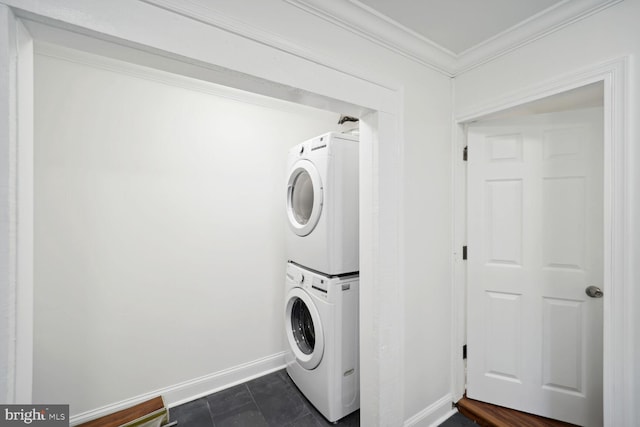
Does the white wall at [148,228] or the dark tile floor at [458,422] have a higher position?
the white wall at [148,228]

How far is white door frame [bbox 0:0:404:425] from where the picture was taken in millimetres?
731

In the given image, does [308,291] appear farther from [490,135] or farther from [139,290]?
[490,135]

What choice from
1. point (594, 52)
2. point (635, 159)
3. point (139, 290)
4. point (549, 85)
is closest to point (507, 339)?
point (635, 159)

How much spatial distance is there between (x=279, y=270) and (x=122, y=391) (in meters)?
1.30

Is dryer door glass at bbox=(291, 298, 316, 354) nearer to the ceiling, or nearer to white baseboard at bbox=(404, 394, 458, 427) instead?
white baseboard at bbox=(404, 394, 458, 427)

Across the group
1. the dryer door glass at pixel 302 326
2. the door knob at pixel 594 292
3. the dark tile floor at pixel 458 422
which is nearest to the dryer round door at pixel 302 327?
the dryer door glass at pixel 302 326

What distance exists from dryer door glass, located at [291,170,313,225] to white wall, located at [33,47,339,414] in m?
0.34

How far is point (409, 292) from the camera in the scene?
1.54 metres

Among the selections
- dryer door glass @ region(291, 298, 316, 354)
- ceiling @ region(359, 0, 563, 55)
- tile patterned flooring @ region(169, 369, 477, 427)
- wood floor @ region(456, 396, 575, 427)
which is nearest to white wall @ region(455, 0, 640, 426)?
ceiling @ region(359, 0, 563, 55)

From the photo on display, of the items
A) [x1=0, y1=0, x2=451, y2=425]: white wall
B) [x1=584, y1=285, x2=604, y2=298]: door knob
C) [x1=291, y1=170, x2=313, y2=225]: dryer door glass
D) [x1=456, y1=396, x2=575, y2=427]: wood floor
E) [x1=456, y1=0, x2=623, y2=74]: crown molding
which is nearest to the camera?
[x1=0, y1=0, x2=451, y2=425]: white wall

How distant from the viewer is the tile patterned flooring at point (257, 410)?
168 centimetres

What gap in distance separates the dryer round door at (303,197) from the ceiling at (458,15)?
3.07 feet

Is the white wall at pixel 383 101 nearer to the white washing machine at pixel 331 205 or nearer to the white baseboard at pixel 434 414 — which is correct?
the white baseboard at pixel 434 414

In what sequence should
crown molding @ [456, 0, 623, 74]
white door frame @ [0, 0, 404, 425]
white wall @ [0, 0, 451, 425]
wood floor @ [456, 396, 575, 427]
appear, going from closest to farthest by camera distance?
white door frame @ [0, 0, 404, 425]
white wall @ [0, 0, 451, 425]
crown molding @ [456, 0, 623, 74]
wood floor @ [456, 396, 575, 427]
